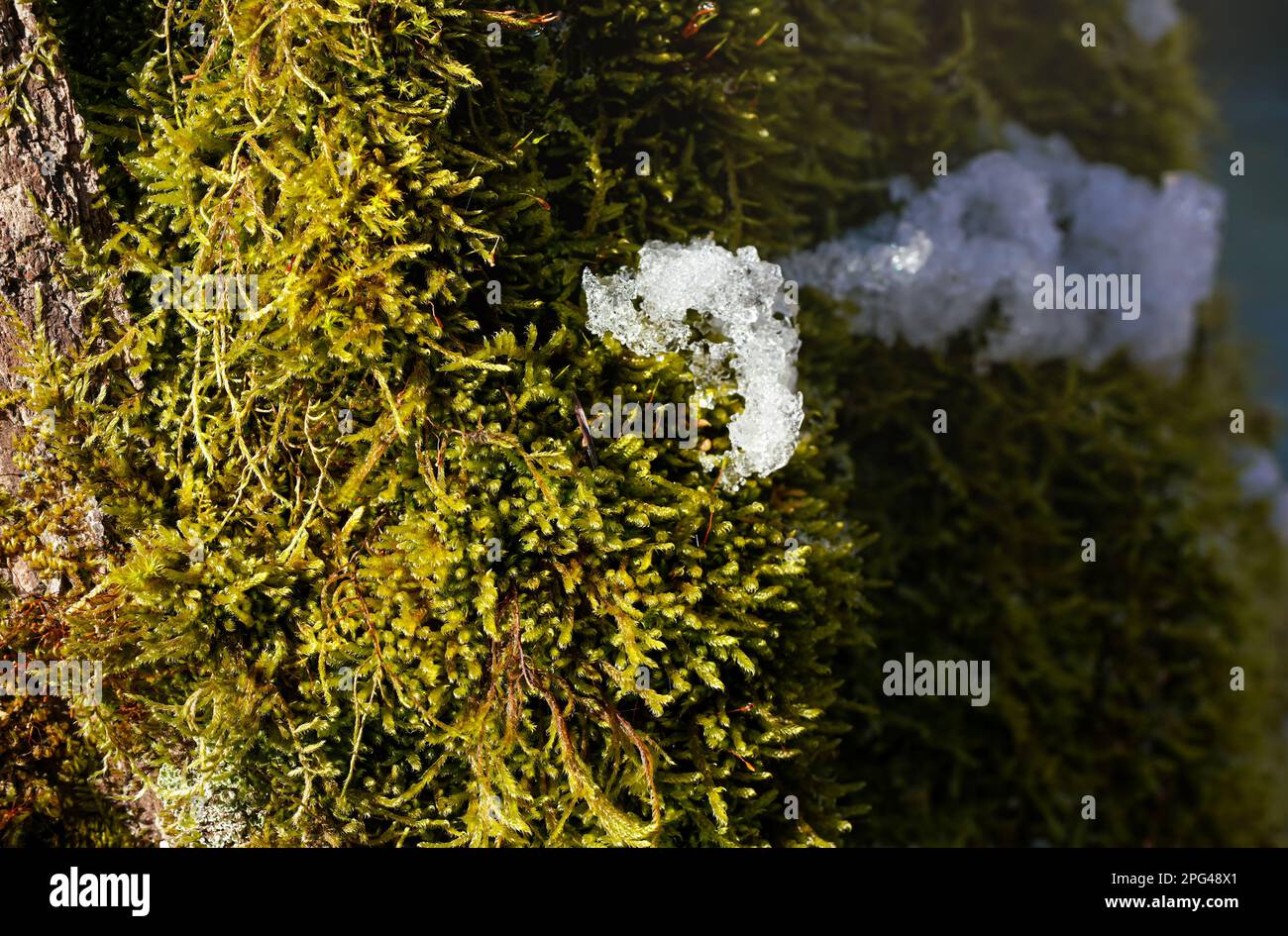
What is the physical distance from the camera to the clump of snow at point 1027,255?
1.70 m

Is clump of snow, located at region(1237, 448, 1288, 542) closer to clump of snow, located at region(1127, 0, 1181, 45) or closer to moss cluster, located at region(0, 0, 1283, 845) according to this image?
clump of snow, located at region(1127, 0, 1181, 45)

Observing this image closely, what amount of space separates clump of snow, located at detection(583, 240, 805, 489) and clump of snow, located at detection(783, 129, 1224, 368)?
0.81 feet

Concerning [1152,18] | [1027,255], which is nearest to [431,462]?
[1027,255]

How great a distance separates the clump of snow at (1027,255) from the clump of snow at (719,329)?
25 cm

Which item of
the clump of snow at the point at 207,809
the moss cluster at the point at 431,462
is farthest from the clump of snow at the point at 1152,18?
the clump of snow at the point at 207,809

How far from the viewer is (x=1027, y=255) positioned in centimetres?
176

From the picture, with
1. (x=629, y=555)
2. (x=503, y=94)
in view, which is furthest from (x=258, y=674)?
(x=503, y=94)

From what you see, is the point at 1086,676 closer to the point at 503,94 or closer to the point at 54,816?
the point at 503,94

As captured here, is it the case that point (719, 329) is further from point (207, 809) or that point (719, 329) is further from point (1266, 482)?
point (1266, 482)

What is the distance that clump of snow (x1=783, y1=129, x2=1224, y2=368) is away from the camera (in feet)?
5.59

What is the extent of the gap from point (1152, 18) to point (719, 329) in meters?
1.47

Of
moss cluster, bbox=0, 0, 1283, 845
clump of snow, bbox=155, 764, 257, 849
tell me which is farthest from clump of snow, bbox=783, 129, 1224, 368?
clump of snow, bbox=155, 764, 257, 849

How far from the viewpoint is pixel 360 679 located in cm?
129

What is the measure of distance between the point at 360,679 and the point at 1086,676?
152cm
